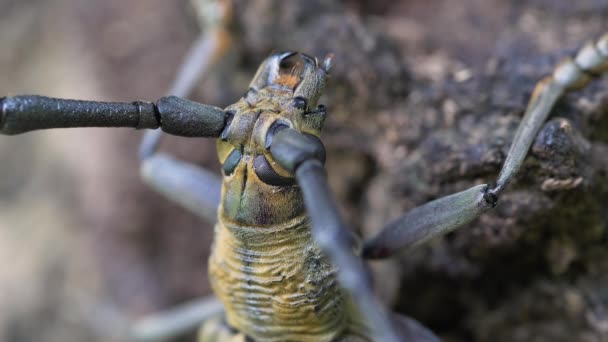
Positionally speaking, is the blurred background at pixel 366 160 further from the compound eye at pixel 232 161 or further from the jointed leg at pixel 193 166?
the compound eye at pixel 232 161

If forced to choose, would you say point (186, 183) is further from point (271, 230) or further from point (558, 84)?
point (558, 84)

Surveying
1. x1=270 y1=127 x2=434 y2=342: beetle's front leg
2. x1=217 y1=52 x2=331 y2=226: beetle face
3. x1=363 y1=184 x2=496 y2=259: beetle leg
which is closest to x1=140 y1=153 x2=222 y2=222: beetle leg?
x1=217 y1=52 x2=331 y2=226: beetle face

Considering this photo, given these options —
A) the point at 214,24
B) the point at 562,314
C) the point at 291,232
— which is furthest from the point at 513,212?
the point at 214,24

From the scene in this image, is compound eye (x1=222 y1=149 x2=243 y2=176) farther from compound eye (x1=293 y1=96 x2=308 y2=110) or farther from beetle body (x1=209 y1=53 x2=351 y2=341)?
compound eye (x1=293 y1=96 x2=308 y2=110)

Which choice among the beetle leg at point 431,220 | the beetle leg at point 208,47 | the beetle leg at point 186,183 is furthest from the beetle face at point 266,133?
Answer: the beetle leg at point 208,47

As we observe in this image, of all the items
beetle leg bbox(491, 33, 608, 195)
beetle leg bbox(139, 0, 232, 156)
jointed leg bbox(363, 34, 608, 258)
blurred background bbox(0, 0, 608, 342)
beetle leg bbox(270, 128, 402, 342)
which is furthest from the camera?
beetle leg bbox(139, 0, 232, 156)

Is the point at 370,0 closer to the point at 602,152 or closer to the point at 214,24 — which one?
the point at 214,24

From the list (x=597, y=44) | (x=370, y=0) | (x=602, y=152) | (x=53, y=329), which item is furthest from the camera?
(x=53, y=329)
